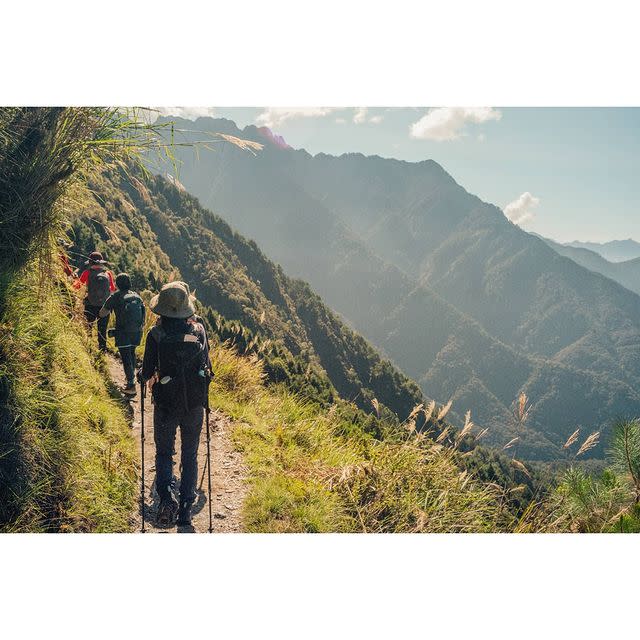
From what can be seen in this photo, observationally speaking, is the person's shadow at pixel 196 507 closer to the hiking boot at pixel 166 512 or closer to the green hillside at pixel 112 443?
the hiking boot at pixel 166 512

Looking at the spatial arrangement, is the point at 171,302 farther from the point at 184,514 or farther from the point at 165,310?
the point at 184,514

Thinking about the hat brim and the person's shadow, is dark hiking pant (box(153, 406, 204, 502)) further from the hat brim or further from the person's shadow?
the hat brim

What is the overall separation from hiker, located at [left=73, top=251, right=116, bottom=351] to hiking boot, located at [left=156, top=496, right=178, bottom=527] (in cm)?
289

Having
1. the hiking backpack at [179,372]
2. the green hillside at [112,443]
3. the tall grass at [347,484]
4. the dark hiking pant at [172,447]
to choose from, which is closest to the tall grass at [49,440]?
the green hillside at [112,443]

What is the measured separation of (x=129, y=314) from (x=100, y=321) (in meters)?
0.79

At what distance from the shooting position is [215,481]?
13.5ft

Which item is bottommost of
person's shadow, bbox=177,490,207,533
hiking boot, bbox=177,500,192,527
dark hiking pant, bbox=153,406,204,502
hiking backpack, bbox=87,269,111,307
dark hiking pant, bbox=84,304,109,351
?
person's shadow, bbox=177,490,207,533

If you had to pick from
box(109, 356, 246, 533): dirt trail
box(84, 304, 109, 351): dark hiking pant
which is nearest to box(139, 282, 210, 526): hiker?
Result: box(109, 356, 246, 533): dirt trail

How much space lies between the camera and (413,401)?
144 feet

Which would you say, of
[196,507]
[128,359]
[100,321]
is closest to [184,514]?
[196,507]

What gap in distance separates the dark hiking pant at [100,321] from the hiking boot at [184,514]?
2.99 metres

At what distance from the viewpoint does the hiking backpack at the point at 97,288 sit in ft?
18.2

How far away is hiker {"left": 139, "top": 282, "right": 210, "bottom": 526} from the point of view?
337 cm
